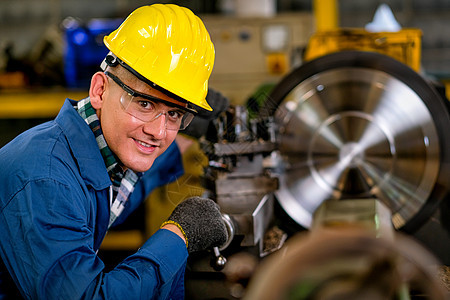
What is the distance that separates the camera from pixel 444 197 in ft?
4.14

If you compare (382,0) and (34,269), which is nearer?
(34,269)

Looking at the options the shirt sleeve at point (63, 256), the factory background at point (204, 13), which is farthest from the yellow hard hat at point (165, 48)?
the factory background at point (204, 13)

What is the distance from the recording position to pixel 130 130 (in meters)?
0.93

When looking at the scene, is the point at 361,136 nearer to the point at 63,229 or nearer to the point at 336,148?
the point at 336,148

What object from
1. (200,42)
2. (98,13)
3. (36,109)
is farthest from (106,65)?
(98,13)

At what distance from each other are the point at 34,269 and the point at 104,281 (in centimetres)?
12

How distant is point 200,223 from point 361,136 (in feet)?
2.09

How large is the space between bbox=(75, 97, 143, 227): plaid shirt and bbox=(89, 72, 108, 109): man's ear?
0.02 meters

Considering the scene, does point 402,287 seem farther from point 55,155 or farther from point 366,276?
point 55,155

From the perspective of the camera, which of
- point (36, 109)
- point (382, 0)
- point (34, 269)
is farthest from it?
point (382, 0)

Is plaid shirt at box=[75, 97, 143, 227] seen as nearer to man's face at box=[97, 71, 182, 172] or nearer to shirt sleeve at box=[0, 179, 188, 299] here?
man's face at box=[97, 71, 182, 172]

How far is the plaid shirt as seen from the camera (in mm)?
963

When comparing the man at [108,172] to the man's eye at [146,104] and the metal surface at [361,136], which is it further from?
the metal surface at [361,136]

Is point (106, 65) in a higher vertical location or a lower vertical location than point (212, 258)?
higher
